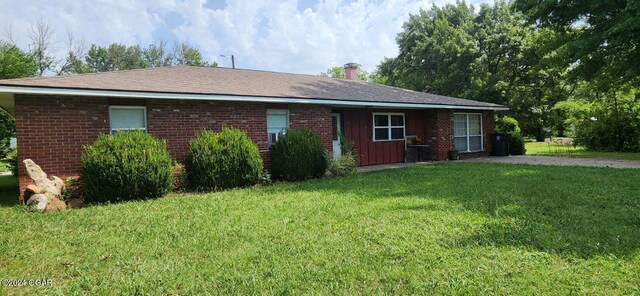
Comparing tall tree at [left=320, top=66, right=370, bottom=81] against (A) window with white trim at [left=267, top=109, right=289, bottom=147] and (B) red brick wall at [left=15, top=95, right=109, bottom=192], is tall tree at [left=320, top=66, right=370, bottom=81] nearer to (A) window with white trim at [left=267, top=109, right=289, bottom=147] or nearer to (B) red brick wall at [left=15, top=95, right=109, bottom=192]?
(A) window with white trim at [left=267, top=109, right=289, bottom=147]

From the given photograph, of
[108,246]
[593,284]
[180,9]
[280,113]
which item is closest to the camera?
[593,284]

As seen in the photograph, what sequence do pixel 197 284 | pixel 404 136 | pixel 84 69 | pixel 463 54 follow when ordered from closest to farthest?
pixel 197 284, pixel 404 136, pixel 463 54, pixel 84 69

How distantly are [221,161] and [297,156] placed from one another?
82.8 inches

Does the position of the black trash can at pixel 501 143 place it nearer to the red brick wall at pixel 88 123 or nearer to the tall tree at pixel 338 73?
the red brick wall at pixel 88 123

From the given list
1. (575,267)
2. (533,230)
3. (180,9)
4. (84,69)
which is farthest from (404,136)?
(84,69)

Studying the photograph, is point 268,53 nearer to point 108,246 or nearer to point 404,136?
point 404,136

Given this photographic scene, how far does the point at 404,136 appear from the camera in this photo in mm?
15117

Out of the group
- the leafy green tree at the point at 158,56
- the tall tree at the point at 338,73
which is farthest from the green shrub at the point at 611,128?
the leafy green tree at the point at 158,56

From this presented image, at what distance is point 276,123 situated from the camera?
11211 millimetres

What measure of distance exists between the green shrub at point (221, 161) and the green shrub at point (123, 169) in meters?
0.84

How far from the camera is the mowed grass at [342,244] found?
3.12 metres

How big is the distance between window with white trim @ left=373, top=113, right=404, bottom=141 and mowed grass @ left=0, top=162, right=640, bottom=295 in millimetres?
7326

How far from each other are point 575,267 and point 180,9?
23.1 meters

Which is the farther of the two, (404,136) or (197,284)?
(404,136)
